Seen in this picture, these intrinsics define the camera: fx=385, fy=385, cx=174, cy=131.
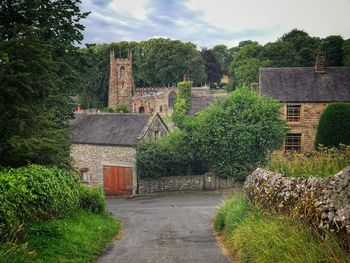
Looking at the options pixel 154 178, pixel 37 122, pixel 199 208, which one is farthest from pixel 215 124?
pixel 37 122

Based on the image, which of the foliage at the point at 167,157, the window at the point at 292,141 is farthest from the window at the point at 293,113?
the foliage at the point at 167,157

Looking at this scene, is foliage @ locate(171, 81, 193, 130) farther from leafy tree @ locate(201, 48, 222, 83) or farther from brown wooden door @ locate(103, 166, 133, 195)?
leafy tree @ locate(201, 48, 222, 83)

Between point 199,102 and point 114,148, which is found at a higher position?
point 199,102

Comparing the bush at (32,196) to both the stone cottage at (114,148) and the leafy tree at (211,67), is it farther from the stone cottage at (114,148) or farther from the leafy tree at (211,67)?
the leafy tree at (211,67)

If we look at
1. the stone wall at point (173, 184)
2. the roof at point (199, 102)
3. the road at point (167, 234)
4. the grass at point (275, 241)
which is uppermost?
the roof at point (199, 102)

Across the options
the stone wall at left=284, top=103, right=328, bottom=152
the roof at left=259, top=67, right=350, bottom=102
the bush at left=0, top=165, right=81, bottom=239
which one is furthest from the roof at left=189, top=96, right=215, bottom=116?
the bush at left=0, top=165, right=81, bottom=239

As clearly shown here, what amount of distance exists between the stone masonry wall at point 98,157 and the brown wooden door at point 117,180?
0.43 meters

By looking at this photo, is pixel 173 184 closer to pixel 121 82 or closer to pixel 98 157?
pixel 98 157

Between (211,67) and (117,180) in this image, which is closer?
(117,180)

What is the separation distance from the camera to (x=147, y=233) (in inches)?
565

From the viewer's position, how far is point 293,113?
3406cm

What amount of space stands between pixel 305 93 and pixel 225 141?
31.2 ft

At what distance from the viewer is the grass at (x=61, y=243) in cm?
802

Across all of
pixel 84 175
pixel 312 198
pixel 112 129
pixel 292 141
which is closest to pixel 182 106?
pixel 112 129
